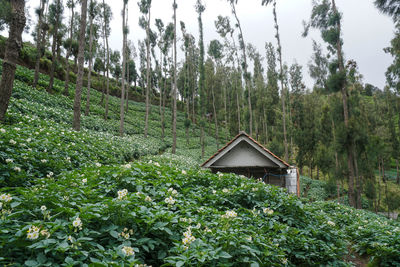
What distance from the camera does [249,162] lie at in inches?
372

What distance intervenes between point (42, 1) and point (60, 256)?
82.4 feet

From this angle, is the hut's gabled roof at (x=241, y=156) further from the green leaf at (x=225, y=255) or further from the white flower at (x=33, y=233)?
the white flower at (x=33, y=233)

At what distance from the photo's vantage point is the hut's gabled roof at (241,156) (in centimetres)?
917

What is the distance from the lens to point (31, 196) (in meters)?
2.57

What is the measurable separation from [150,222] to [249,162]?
752 cm

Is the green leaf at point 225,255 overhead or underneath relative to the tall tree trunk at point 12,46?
underneath

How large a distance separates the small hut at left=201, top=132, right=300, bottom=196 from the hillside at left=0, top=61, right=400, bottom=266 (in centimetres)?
340

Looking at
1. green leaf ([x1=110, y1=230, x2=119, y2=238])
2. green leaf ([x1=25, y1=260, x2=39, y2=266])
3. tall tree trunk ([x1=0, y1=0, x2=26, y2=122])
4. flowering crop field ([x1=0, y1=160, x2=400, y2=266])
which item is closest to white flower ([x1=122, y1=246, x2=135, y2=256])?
flowering crop field ([x1=0, y1=160, x2=400, y2=266])

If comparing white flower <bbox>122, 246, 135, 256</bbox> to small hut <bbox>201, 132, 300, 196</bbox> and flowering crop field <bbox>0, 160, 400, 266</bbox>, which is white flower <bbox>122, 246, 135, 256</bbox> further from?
small hut <bbox>201, 132, 300, 196</bbox>

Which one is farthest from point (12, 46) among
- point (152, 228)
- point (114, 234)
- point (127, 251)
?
point (127, 251)

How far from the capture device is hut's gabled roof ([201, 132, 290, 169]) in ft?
30.1

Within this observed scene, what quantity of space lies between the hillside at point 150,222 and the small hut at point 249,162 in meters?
3.40

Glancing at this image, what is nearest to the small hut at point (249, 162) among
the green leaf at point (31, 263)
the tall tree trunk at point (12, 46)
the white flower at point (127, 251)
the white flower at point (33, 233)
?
the tall tree trunk at point (12, 46)

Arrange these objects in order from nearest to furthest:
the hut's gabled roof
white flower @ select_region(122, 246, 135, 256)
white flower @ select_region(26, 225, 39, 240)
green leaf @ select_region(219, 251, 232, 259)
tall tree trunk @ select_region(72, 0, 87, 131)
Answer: white flower @ select_region(26, 225, 39, 240) → white flower @ select_region(122, 246, 135, 256) → green leaf @ select_region(219, 251, 232, 259) → the hut's gabled roof → tall tree trunk @ select_region(72, 0, 87, 131)
